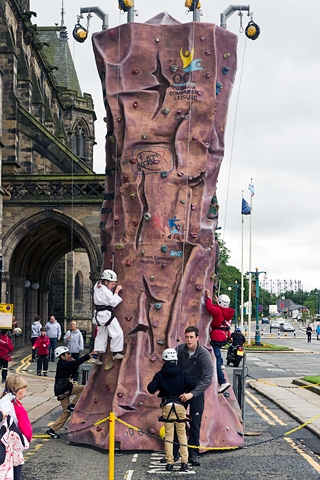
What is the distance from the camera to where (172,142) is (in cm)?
1227

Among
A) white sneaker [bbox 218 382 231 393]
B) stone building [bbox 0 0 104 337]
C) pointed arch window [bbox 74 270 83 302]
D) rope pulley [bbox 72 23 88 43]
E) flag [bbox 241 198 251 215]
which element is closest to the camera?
white sneaker [bbox 218 382 231 393]

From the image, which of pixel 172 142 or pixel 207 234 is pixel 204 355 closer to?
pixel 207 234

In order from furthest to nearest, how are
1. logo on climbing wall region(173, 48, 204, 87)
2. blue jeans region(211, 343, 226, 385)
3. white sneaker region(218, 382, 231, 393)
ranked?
1. logo on climbing wall region(173, 48, 204, 87)
2. blue jeans region(211, 343, 226, 385)
3. white sneaker region(218, 382, 231, 393)

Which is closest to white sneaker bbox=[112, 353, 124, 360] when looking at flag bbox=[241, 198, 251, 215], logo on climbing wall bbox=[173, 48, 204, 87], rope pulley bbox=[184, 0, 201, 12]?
logo on climbing wall bbox=[173, 48, 204, 87]

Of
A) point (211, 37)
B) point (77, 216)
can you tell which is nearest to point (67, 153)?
point (77, 216)

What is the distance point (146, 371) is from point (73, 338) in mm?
8991

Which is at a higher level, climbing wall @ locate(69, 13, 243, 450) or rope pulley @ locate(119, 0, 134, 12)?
rope pulley @ locate(119, 0, 134, 12)

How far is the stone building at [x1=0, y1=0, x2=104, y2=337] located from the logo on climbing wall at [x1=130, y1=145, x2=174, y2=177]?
44.9ft

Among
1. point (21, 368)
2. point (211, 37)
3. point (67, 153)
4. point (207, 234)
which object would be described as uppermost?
point (67, 153)

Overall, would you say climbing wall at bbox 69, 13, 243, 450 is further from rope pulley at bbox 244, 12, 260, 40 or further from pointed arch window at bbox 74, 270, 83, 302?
pointed arch window at bbox 74, 270, 83, 302

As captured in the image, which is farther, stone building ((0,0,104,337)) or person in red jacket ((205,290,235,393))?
stone building ((0,0,104,337))

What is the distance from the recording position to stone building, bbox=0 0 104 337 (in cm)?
3425

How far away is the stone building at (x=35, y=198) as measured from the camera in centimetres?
3425

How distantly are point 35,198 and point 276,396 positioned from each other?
62.1 feet
